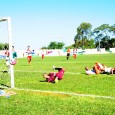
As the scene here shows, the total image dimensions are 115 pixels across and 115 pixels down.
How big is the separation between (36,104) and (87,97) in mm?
1865

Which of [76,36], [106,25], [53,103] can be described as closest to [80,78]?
[53,103]

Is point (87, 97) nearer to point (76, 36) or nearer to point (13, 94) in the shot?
point (13, 94)

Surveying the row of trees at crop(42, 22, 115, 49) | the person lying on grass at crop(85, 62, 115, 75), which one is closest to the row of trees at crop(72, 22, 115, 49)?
the row of trees at crop(42, 22, 115, 49)

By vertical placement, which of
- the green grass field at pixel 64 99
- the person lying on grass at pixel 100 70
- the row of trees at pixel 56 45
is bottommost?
the green grass field at pixel 64 99

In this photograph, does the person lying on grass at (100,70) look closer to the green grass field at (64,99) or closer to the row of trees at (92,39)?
the green grass field at (64,99)

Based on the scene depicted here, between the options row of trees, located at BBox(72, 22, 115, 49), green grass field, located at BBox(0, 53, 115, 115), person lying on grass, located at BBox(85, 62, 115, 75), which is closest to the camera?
green grass field, located at BBox(0, 53, 115, 115)

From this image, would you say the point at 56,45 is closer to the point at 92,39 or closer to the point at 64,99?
the point at 92,39

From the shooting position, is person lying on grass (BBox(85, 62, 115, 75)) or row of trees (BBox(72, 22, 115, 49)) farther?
row of trees (BBox(72, 22, 115, 49))

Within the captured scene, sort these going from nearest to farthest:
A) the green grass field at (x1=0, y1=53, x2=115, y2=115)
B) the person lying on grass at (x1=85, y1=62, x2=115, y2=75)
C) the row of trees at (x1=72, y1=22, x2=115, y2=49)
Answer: the green grass field at (x1=0, y1=53, x2=115, y2=115) < the person lying on grass at (x1=85, y1=62, x2=115, y2=75) < the row of trees at (x1=72, y1=22, x2=115, y2=49)

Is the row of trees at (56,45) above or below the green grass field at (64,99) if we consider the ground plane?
above

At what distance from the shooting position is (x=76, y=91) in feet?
39.0

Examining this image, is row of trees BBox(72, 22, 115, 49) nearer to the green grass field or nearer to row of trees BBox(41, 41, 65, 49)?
row of trees BBox(41, 41, 65, 49)

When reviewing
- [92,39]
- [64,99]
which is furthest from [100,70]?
[92,39]

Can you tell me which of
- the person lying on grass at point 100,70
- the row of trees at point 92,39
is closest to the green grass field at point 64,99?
the person lying on grass at point 100,70
